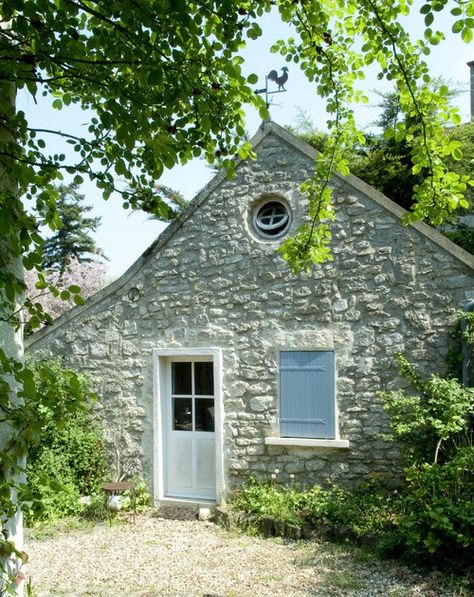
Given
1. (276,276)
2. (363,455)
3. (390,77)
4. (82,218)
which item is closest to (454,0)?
(390,77)

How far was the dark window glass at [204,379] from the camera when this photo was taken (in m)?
8.00

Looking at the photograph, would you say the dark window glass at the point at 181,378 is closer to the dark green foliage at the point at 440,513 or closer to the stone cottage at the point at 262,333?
the stone cottage at the point at 262,333

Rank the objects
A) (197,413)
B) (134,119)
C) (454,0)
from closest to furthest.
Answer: (134,119) < (454,0) < (197,413)

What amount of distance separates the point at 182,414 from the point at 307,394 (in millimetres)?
1881

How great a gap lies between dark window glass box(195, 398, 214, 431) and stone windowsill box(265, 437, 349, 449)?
93cm

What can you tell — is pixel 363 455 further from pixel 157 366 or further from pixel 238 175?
pixel 238 175

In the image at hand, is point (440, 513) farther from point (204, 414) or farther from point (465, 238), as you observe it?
point (465, 238)

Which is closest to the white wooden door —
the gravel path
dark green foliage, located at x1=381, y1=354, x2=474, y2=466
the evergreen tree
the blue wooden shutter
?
the gravel path

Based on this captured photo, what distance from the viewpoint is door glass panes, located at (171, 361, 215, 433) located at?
314 inches

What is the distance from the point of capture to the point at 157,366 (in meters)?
8.06

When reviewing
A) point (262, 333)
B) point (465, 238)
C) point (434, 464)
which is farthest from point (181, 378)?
point (465, 238)

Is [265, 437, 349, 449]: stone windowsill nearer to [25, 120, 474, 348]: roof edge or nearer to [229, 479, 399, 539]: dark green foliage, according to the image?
[229, 479, 399, 539]: dark green foliage

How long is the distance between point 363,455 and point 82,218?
1822 cm

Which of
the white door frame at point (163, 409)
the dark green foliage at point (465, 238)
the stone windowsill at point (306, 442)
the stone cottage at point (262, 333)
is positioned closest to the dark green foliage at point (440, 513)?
the stone cottage at point (262, 333)
